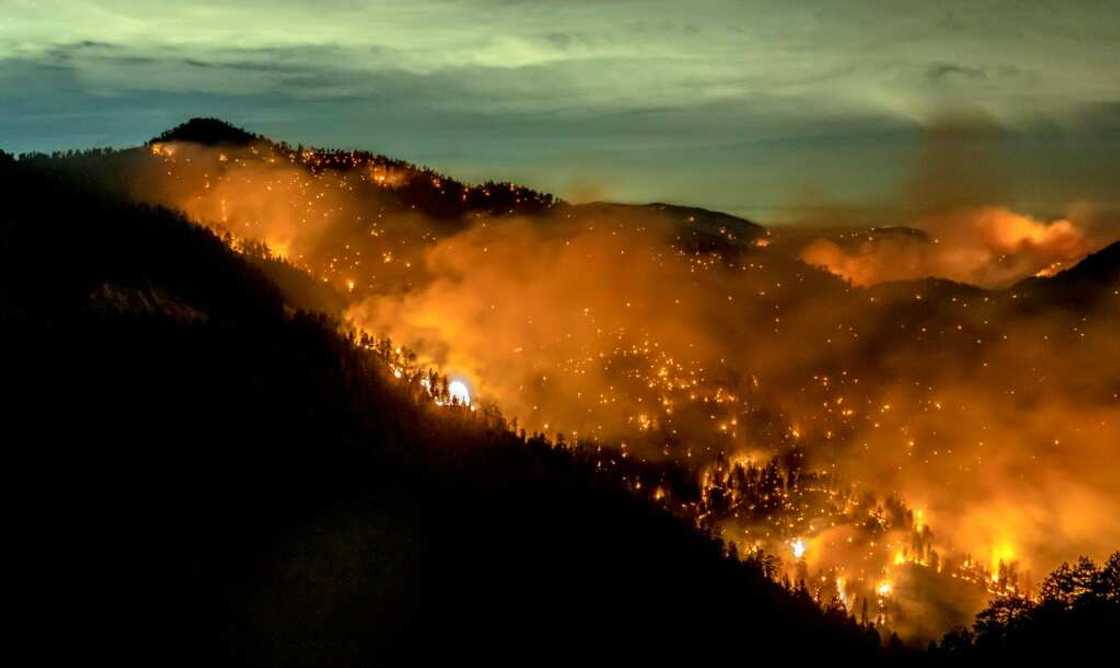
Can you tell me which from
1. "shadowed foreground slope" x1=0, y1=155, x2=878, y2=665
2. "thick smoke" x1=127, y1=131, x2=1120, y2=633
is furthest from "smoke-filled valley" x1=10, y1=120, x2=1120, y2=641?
"shadowed foreground slope" x1=0, y1=155, x2=878, y2=665

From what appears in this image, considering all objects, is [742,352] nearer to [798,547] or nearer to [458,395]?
[798,547]

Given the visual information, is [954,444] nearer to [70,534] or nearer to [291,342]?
[291,342]

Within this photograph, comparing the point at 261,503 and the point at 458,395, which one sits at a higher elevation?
the point at 261,503

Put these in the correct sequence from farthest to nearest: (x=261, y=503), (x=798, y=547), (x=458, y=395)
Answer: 1. (x=798, y=547)
2. (x=458, y=395)
3. (x=261, y=503)

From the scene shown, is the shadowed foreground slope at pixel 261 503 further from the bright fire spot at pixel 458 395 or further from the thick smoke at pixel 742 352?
the thick smoke at pixel 742 352

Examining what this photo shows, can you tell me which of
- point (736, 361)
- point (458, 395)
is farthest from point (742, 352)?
point (458, 395)

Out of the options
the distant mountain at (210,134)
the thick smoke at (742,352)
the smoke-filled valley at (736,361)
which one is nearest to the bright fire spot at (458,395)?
the smoke-filled valley at (736,361)
